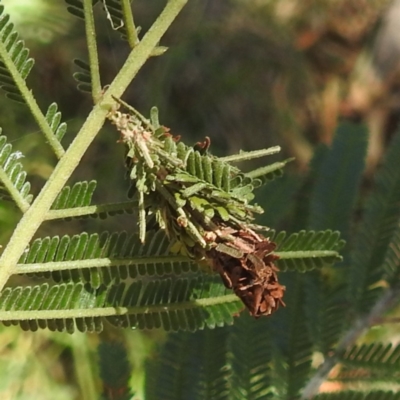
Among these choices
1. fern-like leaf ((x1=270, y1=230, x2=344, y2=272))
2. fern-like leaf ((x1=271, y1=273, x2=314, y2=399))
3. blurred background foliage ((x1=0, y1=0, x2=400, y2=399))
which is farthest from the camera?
blurred background foliage ((x1=0, y1=0, x2=400, y2=399))

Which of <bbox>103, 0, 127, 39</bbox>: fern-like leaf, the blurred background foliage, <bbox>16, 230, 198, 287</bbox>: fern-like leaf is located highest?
the blurred background foliage

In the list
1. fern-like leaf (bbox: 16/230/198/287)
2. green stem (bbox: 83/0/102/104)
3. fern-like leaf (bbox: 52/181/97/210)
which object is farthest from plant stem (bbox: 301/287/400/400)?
green stem (bbox: 83/0/102/104)

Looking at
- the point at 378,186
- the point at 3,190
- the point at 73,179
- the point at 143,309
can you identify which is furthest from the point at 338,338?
the point at 73,179

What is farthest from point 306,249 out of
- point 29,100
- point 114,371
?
point 114,371

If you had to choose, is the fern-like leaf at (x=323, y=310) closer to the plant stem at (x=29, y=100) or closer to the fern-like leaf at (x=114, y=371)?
the fern-like leaf at (x=114, y=371)

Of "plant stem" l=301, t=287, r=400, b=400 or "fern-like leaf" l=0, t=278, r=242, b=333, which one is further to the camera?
"plant stem" l=301, t=287, r=400, b=400

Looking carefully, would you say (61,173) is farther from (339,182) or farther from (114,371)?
(339,182)

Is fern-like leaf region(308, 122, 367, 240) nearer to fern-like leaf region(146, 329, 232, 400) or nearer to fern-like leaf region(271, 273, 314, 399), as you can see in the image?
fern-like leaf region(271, 273, 314, 399)
